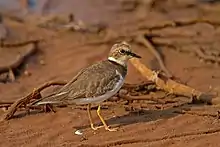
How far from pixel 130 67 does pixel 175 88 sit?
1.75 meters

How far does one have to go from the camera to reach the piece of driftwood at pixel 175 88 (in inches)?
340

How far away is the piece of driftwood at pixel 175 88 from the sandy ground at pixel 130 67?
0.66 feet

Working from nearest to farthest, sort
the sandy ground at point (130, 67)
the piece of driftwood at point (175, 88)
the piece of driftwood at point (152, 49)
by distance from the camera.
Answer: the sandy ground at point (130, 67) → the piece of driftwood at point (175, 88) → the piece of driftwood at point (152, 49)

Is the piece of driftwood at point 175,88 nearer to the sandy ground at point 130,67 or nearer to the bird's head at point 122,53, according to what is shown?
the sandy ground at point 130,67

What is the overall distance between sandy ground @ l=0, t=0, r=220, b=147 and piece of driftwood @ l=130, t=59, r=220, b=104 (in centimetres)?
20

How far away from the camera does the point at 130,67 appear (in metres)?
10.7

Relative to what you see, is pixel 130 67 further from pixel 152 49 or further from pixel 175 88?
pixel 175 88

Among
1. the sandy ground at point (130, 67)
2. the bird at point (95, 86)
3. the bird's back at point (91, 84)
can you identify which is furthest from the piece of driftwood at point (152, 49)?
the bird's back at point (91, 84)

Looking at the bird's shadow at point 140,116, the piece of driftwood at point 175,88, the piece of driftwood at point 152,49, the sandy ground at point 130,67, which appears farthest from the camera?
the piece of driftwood at point 152,49

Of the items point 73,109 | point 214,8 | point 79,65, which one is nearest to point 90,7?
point 214,8

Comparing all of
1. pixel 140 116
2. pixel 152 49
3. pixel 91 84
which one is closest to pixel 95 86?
pixel 91 84

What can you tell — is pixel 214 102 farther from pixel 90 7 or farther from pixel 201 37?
pixel 90 7

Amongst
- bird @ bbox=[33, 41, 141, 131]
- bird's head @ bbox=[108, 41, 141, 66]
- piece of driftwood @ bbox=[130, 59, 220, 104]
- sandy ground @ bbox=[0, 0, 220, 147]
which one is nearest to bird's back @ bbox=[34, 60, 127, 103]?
bird @ bbox=[33, 41, 141, 131]

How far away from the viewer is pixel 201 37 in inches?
474
